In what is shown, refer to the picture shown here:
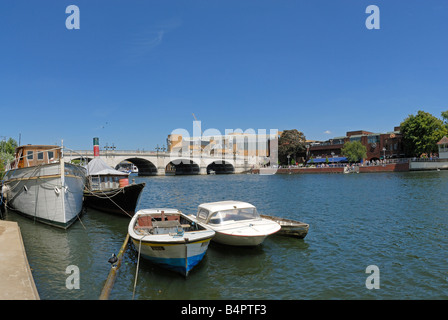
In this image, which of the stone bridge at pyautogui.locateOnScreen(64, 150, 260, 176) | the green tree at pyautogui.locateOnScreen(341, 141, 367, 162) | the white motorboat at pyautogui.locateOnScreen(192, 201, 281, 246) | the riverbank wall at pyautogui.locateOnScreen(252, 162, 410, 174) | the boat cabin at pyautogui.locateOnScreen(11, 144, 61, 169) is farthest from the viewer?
the green tree at pyautogui.locateOnScreen(341, 141, 367, 162)

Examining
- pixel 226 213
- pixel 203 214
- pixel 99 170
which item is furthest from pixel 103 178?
pixel 226 213

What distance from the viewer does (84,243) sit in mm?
18297

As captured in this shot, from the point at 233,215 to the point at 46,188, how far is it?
13.7 metres

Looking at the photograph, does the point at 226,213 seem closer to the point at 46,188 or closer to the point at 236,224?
the point at 236,224

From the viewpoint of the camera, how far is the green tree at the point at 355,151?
10612 centimetres

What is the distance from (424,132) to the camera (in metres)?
94.4

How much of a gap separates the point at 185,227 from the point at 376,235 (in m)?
11.5

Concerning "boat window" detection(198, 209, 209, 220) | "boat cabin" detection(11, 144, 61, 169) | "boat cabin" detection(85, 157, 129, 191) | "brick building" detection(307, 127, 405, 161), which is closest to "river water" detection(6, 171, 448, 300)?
"boat window" detection(198, 209, 209, 220)

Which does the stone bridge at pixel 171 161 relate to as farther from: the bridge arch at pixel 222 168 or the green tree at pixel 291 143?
the green tree at pixel 291 143

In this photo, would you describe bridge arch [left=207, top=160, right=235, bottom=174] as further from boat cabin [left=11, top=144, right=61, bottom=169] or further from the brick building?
boat cabin [left=11, top=144, right=61, bottom=169]

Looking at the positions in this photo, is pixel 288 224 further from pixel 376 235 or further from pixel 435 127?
pixel 435 127

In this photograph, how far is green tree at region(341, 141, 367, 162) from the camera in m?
106

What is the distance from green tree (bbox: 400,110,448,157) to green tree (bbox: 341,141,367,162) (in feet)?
44.9

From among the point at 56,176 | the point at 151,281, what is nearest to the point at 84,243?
the point at 56,176
